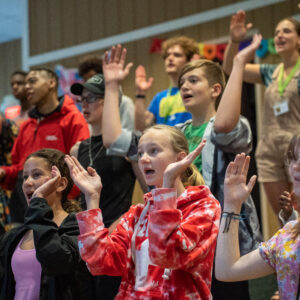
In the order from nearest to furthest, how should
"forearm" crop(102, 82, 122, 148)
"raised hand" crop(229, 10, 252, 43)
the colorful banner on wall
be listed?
1. "forearm" crop(102, 82, 122, 148)
2. "raised hand" crop(229, 10, 252, 43)
3. the colorful banner on wall

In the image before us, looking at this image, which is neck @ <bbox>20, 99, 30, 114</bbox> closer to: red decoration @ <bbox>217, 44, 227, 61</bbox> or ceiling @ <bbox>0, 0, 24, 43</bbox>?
red decoration @ <bbox>217, 44, 227, 61</bbox>

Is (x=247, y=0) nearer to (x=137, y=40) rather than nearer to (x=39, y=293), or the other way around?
(x=137, y=40)

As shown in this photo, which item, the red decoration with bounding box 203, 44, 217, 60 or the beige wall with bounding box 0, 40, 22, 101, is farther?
the beige wall with bounding box 0, 40, 22, 101

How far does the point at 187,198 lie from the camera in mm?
1838

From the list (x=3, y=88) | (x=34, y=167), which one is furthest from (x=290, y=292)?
(x=3, y=88)

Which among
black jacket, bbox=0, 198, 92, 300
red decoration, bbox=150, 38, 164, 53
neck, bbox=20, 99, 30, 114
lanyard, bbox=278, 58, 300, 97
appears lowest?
black jacket, bbox=0, 198, 92, 300

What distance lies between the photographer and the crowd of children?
164 cm

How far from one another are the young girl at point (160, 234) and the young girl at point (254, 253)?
0.11 metres

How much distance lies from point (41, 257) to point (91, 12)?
203 inches

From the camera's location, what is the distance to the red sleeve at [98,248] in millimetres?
1785

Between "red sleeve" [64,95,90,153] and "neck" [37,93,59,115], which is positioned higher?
"neck" [37,93,59,115]

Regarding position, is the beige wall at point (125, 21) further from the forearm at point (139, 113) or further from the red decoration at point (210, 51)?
the forearm at point (139, 113)

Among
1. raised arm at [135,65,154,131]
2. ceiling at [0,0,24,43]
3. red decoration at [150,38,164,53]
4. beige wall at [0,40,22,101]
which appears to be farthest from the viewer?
beige wall at [0,40,22,101]

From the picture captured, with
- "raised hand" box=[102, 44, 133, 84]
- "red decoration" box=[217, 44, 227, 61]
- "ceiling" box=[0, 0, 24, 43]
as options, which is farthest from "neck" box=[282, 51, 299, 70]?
"ceiling" box=[0, 0, 24, 43]
